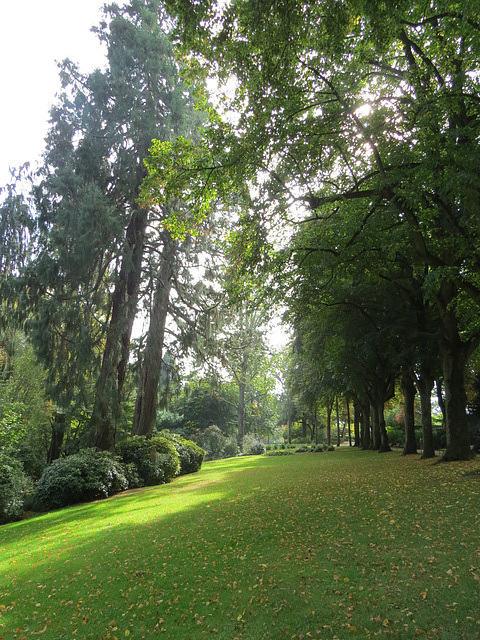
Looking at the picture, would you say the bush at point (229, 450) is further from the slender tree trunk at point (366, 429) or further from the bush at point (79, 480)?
the bush at point (79, 480)

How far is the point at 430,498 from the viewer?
714 cm

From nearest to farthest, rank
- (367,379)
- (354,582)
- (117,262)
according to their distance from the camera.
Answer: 1. (354,582)
2. (117,262)
3. (367,379)

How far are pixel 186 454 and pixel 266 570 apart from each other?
47.5 ft

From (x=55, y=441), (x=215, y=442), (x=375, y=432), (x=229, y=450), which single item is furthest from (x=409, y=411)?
(x=215, y=442)

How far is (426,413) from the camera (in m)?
13.8

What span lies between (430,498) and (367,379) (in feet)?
42.9

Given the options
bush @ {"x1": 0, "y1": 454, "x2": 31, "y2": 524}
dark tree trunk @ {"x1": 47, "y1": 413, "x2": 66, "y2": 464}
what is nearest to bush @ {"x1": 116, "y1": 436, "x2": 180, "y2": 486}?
bush @ {"x1": 0, "y1": 454, "x2": 31, "y2": 524}

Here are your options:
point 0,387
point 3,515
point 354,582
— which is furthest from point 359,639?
point 0,387

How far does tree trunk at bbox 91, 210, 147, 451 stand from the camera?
12859 millimetres

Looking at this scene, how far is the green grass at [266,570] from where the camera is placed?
11.9 ft

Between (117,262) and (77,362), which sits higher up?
(117,262)

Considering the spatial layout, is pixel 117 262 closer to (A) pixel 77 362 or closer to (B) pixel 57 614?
(A) pixel 77 362

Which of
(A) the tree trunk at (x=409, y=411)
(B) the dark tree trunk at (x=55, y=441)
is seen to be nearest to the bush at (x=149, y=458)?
(B) the dark tree trunk at (x=55, y=441)

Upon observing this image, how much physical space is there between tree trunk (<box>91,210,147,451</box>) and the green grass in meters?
4.73
